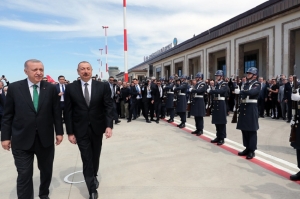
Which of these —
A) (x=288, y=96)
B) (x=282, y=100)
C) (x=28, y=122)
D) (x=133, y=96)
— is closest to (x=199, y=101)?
(x=133, y=96)

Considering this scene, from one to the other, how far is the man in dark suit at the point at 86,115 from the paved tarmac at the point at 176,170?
0.54 meters

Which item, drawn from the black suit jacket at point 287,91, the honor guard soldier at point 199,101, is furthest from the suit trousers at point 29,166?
the black suit jacket at point 287,91

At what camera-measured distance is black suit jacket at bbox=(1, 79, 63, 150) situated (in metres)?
2.89

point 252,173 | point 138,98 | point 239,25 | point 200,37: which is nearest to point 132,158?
point 252,173

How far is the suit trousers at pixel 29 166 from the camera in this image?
286 centimetres

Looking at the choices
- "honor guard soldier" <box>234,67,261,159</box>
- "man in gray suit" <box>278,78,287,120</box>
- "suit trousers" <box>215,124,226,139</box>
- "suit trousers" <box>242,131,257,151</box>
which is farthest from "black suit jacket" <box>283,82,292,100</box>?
"suit trousers" <box>242,131,257,151</box>

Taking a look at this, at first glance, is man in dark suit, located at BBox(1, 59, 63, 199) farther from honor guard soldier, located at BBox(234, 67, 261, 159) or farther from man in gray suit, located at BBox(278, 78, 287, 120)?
man in gray suit, located at BBox(278, 78, 287, 120)

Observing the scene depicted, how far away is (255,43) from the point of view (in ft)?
61.0

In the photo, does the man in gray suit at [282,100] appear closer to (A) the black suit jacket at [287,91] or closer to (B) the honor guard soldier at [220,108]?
(A) the black suit jacket at [287,91]

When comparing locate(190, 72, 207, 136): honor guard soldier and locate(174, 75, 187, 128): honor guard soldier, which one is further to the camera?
locate(174, 75, 187, 128): honor guard soldier

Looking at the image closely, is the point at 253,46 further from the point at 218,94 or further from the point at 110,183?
the point at 110,183

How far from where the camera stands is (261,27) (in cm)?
1502

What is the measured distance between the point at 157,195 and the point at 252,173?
1.73 meters

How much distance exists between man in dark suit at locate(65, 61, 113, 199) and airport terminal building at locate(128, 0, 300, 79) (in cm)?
1219
